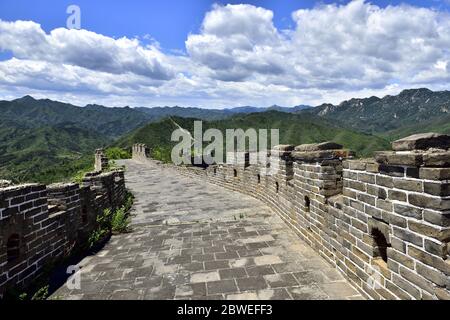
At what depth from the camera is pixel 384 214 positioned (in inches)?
130

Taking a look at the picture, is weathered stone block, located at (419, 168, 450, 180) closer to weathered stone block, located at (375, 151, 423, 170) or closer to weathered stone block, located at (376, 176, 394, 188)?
weathered stone block, located at (375, 151, 423, 170)

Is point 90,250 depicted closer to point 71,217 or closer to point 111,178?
point 71,217

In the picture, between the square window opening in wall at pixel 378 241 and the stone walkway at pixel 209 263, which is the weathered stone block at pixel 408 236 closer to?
the square window opening in wall at pixel 378 241

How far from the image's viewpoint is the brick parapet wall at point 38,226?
13.6 ft

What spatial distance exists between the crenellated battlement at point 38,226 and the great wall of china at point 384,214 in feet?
12.4

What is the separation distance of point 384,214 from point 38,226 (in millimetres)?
4374

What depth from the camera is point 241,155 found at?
36.6 feet

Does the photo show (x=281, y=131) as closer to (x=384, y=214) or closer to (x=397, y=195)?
(x=384, y=214)

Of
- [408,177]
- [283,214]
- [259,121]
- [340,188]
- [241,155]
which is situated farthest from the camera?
[259,121]

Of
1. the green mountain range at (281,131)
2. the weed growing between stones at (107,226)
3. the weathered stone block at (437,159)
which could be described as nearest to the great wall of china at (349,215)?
the weathered stone block at (437,159)

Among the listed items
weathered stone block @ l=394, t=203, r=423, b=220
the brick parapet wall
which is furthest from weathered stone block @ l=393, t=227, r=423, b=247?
the brick parapet wall

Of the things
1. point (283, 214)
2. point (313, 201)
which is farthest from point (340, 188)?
point (283, 214)

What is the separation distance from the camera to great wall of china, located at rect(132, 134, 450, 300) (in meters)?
2.61
